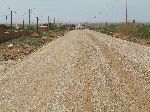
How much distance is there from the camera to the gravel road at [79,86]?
15367 mm

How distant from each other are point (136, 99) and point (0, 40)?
3559 centimetres

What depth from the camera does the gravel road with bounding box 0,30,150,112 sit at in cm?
1537

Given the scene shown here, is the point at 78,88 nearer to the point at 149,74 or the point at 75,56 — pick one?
the point at 149,74

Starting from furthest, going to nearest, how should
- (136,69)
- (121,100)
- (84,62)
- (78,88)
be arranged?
1. (84,62)
2. (136,69)
3. (78,88)
4. (121,100)

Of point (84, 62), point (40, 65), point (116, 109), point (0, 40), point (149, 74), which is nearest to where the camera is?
point (116, 109)

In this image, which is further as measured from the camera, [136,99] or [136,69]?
[136,69]

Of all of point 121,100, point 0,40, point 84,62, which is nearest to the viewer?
point 121,100

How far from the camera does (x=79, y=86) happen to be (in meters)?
18.6

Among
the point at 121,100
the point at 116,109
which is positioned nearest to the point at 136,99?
the point at 121,100

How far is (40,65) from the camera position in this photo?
27.7 metres

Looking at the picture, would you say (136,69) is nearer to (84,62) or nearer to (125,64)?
(125,64)

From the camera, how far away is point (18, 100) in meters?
16.7

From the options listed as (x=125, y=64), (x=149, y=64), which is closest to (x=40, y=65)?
(x=125, y=64)

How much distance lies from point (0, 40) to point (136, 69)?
29.1 m
